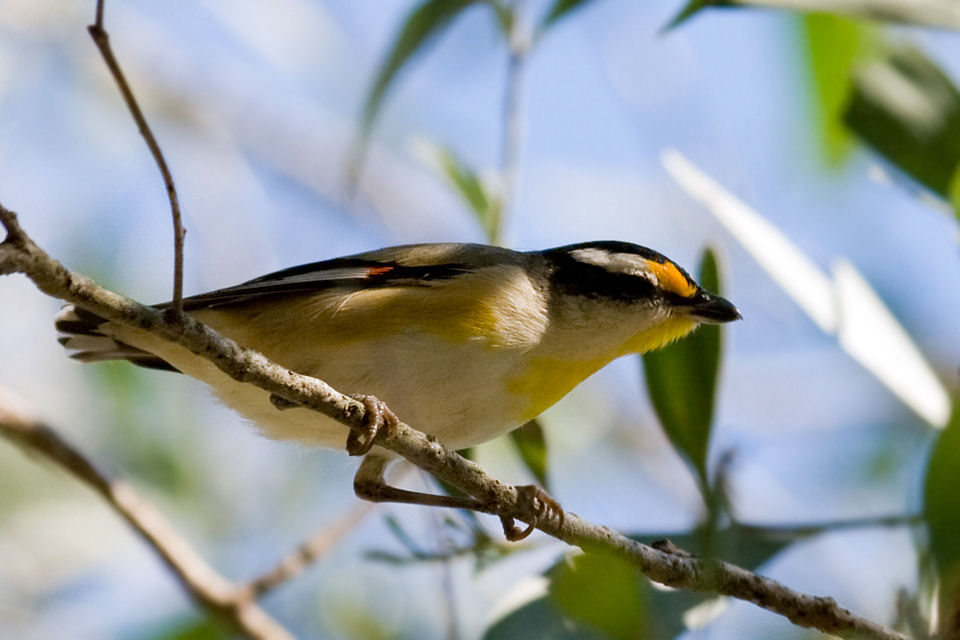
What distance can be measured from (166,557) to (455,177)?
2.11m

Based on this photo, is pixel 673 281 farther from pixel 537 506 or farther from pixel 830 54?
pixel 537 506

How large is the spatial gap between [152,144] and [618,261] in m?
2.70

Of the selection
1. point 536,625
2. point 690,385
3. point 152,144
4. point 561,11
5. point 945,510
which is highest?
point 561,11

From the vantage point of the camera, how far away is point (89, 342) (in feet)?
13.8

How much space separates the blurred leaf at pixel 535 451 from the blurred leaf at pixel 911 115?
1.61 m

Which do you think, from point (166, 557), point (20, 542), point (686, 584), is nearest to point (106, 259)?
point (20, 542)

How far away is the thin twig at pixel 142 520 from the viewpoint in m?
4.37

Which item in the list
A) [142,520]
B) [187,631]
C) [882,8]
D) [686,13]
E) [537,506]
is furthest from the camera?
[187,631]

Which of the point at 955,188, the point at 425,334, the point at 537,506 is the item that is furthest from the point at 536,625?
the point at 955,188

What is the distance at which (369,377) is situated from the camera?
378 centimetres

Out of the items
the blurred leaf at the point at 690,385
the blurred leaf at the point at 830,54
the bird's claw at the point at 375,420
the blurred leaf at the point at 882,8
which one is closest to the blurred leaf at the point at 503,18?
the blurred leaf at the point at 882,8

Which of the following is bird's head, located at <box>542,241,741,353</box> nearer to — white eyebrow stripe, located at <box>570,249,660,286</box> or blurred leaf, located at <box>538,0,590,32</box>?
white eyebrow stripe, located at <box>570,249,660,286</box>

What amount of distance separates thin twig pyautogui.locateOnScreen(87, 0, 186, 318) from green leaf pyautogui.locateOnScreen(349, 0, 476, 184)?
7.12ft

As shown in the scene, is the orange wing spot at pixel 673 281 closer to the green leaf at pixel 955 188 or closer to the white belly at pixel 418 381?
the white belly at pixel 418 381
